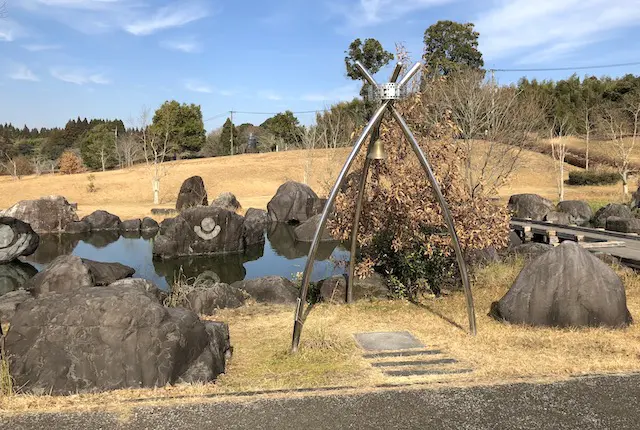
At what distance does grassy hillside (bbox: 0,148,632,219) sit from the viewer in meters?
39.4

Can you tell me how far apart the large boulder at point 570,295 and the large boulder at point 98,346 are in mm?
4823

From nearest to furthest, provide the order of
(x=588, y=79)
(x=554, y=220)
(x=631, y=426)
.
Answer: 1. (x=631, y=426)
2. (x=554, y=220)
3. (x=588, y=79)

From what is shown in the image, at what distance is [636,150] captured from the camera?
167 ft

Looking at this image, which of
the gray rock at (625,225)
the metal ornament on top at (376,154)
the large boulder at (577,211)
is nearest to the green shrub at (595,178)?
the large boulder at (577,211)

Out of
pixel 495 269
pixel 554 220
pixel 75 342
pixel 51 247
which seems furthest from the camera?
pixel 554 220

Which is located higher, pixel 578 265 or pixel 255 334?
pixel 578 265

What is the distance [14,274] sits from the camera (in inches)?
707

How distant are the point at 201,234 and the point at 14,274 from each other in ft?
21.8

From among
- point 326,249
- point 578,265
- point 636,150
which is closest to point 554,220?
point 326,249

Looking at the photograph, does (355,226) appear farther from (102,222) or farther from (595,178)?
(595,178)

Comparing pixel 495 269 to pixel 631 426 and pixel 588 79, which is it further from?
pixel 588 79

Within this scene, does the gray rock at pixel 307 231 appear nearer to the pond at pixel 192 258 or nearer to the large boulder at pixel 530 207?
the pond at pixel 192 258

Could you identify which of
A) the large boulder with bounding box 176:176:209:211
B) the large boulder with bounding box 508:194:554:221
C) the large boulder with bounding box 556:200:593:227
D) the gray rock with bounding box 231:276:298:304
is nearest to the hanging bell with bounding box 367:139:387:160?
the gray rock with bounding box 231:276:298:304

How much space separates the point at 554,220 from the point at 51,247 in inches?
946
